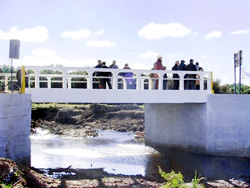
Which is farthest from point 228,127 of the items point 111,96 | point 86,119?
point 86,119

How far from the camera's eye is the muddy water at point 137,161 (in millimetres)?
16516

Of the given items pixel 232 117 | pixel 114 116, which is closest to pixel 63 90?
pixel 232 117

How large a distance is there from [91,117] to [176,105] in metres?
23.8

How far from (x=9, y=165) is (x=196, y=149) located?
11479 mm

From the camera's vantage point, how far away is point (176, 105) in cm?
2164

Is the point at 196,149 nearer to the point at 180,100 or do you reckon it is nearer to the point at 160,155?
the point at 160,155

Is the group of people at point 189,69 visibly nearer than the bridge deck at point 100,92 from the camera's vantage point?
No

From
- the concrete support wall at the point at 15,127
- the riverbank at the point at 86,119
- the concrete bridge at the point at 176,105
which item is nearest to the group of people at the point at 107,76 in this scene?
the concrete bridge at the point at 176,105

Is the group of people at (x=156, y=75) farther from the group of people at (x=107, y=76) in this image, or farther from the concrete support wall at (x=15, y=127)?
the concrete support wall at (x=15, y=127)

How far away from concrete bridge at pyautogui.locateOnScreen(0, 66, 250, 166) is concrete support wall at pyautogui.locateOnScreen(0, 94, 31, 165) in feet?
0.13

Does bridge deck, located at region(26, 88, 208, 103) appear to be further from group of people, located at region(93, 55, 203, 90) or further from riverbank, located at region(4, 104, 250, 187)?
riverbank, located at region(4, 104, 250, 187)

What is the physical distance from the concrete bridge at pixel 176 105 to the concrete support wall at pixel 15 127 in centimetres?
4

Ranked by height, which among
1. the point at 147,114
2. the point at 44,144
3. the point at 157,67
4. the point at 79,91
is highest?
the point at 157,67

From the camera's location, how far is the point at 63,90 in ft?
51.4
